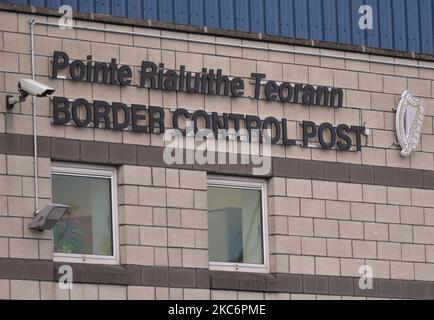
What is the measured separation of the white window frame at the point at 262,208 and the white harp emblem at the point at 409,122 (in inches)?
103

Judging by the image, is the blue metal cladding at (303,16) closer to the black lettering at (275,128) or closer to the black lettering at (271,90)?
the black lettering at (271,90)

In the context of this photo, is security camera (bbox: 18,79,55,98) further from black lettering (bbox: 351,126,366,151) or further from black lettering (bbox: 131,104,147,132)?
black lettering (bbox: 351,126,366,151)

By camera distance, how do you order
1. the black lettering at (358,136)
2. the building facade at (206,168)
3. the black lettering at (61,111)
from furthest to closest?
1. the black lettering at (358,136)
2. the black lettering at (61,111)
3. the building facade at (206,168)

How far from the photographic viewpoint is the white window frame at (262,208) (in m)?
23.7

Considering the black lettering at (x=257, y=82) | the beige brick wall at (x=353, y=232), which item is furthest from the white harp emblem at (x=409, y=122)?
the black lettering at (x=257, y=82)

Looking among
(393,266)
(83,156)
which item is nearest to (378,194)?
(393,266)

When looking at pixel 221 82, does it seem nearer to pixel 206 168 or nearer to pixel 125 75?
pixel 206 168

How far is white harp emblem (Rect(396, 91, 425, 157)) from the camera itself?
25234 millimetres

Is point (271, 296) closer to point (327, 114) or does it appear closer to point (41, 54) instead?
point (327, 114)

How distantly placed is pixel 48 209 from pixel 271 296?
4.05m

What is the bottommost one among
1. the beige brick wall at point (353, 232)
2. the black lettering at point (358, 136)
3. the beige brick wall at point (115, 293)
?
the beige brick wall at point (115, 293)

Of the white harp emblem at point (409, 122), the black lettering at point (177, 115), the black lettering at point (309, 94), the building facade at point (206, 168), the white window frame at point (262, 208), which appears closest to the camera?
the building facade at point (206, 168)

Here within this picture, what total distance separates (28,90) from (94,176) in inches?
81.8

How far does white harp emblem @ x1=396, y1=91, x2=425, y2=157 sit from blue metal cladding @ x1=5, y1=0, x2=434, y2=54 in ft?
3.13
